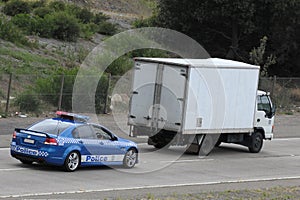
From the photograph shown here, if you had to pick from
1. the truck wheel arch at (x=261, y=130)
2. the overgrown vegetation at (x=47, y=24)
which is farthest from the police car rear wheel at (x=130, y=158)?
the overgrown vegetation at (x=47, y=24)

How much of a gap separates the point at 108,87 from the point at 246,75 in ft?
34.7

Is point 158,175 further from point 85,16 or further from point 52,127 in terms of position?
point 85,16

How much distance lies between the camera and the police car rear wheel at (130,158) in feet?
70.7

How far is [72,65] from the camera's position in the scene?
42.5 metres

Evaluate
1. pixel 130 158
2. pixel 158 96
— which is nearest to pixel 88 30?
pixel 158 96

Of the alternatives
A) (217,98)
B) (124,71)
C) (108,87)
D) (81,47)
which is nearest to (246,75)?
(217,98)

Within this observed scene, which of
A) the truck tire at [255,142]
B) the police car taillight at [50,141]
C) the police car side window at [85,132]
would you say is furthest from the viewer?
the truck tire at [255,142]

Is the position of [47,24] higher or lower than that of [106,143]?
higher

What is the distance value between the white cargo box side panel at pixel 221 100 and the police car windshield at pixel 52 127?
18.9 feet

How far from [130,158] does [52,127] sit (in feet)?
9.68

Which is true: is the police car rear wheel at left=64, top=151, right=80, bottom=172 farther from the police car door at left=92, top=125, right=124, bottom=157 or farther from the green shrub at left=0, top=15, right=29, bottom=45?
the green shrub at left=0, top=15, right=29, bottom=45

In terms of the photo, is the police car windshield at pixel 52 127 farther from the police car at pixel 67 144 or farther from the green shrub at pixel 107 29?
the green shrub at pixel 107 29

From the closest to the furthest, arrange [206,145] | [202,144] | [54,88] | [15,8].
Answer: [202,144], [206,145], [54,88], [15,8]

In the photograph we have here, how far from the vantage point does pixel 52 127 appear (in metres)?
19.7
